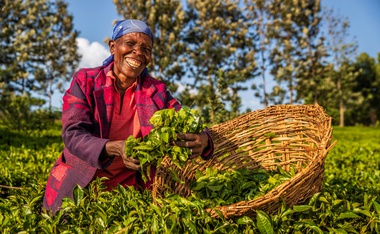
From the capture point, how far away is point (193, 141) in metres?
2.51

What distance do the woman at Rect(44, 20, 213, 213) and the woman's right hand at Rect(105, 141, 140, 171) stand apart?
3.3 inches

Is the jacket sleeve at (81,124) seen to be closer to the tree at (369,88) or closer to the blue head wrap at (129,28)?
the blue head wrap at (129,28)

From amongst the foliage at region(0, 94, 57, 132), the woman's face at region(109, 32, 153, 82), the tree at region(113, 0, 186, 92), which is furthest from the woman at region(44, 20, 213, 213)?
the tree at region(113, 0, 186, 92)

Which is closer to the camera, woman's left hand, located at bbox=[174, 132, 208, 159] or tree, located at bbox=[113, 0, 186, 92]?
woman's left hand, located at bbox=[174, 132, 208, 159]

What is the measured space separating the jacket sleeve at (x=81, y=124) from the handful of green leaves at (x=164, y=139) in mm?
333

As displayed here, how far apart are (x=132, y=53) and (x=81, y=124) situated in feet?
2.28

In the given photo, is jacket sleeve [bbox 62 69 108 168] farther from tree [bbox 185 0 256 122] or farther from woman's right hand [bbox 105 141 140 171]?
tree [bbox 185 0 256 122]

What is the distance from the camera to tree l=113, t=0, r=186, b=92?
28.6 meters

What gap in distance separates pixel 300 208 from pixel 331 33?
35391mm

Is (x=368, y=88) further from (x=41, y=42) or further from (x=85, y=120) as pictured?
(x=85, y=120)

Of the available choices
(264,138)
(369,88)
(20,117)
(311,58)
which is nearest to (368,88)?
(369,88)

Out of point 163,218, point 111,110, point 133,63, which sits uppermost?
point 133,63

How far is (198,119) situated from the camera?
2.48m

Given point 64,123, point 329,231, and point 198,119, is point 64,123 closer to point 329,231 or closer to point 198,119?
point 198,119
